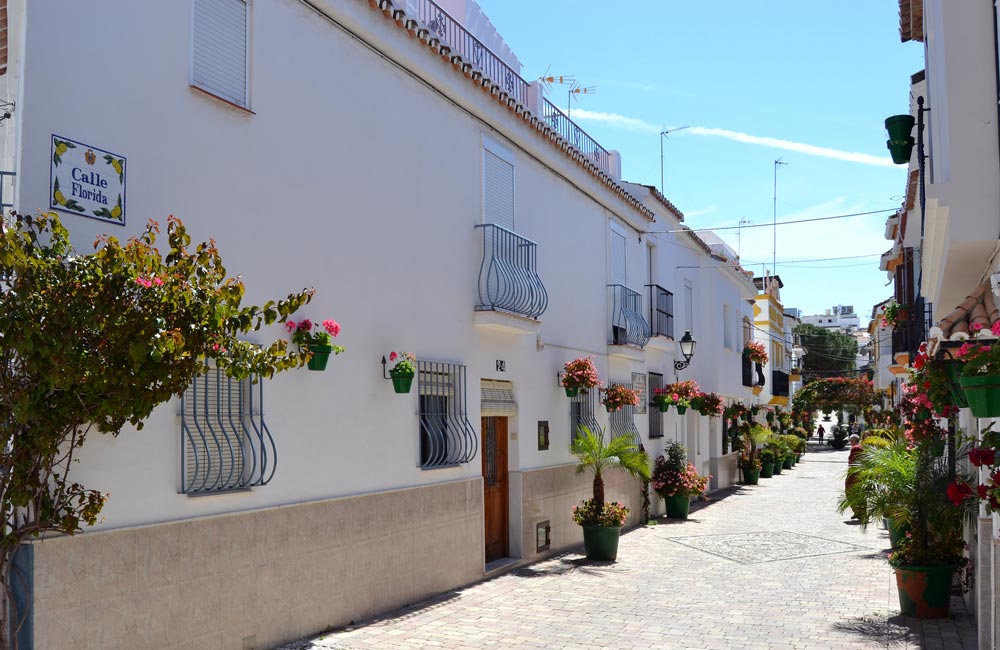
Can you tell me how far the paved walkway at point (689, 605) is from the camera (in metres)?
8.95

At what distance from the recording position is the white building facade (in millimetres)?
6477

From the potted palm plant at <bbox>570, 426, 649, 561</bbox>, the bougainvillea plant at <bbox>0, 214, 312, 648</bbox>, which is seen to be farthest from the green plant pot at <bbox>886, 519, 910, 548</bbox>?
the bougainvillea plant at <bbox>0, 214, 312, 648</bbox>

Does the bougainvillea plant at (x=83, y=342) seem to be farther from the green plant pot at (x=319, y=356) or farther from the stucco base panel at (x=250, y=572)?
the green plant pot at (x=319, y=356)

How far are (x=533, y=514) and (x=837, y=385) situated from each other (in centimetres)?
4361

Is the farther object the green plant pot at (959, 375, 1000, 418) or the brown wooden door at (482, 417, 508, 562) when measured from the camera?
the brown wooden door at (482, 417, 508, 562)

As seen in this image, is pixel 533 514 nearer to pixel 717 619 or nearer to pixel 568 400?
pixel 568 400

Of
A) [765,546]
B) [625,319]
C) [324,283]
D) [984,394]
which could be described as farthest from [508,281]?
[984,394]

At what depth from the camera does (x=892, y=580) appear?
12.4 m

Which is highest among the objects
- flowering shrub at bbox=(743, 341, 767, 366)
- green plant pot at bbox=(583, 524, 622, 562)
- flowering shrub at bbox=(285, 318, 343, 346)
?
flowering shrub at bbox=(743, 341, 767, 366)

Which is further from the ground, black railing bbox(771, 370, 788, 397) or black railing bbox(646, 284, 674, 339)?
black railing bbox(646, 284, 674, 339)

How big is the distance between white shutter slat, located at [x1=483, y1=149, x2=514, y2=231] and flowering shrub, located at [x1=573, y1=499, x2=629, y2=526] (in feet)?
14.1

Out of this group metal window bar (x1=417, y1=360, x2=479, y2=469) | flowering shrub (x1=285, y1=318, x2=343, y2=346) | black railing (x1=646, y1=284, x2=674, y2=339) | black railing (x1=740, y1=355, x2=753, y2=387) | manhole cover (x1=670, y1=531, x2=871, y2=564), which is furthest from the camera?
black railing (x1=740, y1=355, x2=753, y2=387)

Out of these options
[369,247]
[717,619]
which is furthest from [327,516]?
[717,619]

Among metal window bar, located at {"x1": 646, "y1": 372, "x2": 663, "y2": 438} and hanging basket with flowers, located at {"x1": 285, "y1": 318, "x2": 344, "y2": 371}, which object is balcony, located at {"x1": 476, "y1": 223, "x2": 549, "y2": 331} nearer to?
hanging basket with flowers, located at {"x1": 285, "y1": 318, "x2": 344, "y2": 371}
